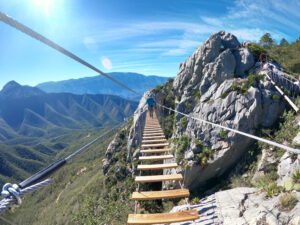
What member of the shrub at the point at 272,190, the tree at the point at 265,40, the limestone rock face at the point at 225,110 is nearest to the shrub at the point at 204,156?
the limestone rock face at the point at 225,110

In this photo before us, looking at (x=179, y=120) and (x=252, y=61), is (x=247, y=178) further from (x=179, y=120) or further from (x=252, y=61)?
(x=252, y=61)

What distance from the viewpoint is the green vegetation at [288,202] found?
6253 mm

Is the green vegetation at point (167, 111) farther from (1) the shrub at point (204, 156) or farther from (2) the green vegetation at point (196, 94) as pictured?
(1) the shrub at point (204, 156)

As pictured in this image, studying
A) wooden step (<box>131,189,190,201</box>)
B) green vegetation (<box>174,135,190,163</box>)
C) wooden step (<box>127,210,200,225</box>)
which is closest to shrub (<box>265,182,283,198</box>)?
wooden step (<box>131,189,190,201</box>)

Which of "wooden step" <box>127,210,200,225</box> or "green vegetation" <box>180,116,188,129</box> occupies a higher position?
"green vegetation" <box>180,116,188,129</box>

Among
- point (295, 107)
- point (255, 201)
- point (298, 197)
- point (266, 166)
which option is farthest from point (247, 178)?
point (298, 197)

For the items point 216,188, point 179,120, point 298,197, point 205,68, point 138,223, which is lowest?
point 216,188

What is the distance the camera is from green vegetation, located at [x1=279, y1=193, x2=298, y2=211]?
6253 mm

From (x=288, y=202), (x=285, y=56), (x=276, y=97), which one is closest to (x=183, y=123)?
(x=276, y=97)

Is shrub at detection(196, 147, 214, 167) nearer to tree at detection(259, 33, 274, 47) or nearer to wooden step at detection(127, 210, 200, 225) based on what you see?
wooden step at detection(127, 210, 200, 225)

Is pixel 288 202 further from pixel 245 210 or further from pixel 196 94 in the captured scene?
pixel 196 94

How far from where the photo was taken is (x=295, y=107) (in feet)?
49.1

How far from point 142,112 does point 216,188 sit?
953 inches

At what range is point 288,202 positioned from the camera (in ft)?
20.8
